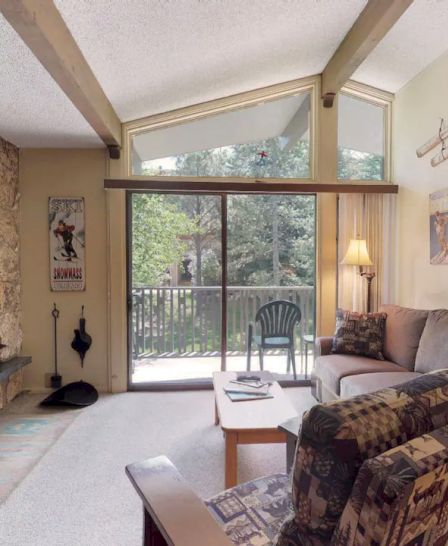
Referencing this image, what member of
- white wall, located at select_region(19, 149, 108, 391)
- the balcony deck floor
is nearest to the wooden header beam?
white wall, located at select_region(19, 149, 108, 391)

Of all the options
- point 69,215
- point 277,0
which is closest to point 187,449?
point 69,215

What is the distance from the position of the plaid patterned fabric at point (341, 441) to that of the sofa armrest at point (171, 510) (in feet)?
0.66

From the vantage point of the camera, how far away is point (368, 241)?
154 inches

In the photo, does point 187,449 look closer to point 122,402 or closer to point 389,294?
point 122,402

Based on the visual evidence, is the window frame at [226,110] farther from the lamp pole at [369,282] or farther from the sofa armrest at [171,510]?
the sofa armrest at [171,510]

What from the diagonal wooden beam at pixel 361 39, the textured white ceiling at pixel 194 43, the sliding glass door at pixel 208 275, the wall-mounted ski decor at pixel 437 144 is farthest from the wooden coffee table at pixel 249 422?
the diagonal wooden beam at pixel 361 39

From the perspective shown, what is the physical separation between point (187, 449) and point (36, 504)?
0.94 metres

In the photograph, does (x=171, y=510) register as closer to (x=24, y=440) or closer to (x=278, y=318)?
(x=24, y=440)

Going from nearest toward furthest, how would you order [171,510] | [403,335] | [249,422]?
[171,510]
[249,422]
[403,335]

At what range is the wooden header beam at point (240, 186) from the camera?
12.0 feet

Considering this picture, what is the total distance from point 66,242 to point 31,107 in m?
1.37

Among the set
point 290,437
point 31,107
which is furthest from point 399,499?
point 31,107

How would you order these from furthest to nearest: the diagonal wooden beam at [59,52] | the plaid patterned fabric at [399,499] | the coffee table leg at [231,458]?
1. the coffee table leg at [231,458]
2. the diagonal wooden beam at [59,52]
3. the plaid patterned fabric at [399,499]

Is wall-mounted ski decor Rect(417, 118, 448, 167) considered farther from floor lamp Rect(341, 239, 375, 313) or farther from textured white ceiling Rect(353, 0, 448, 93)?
floor lamp Rect(341, 239, 375, 313)
